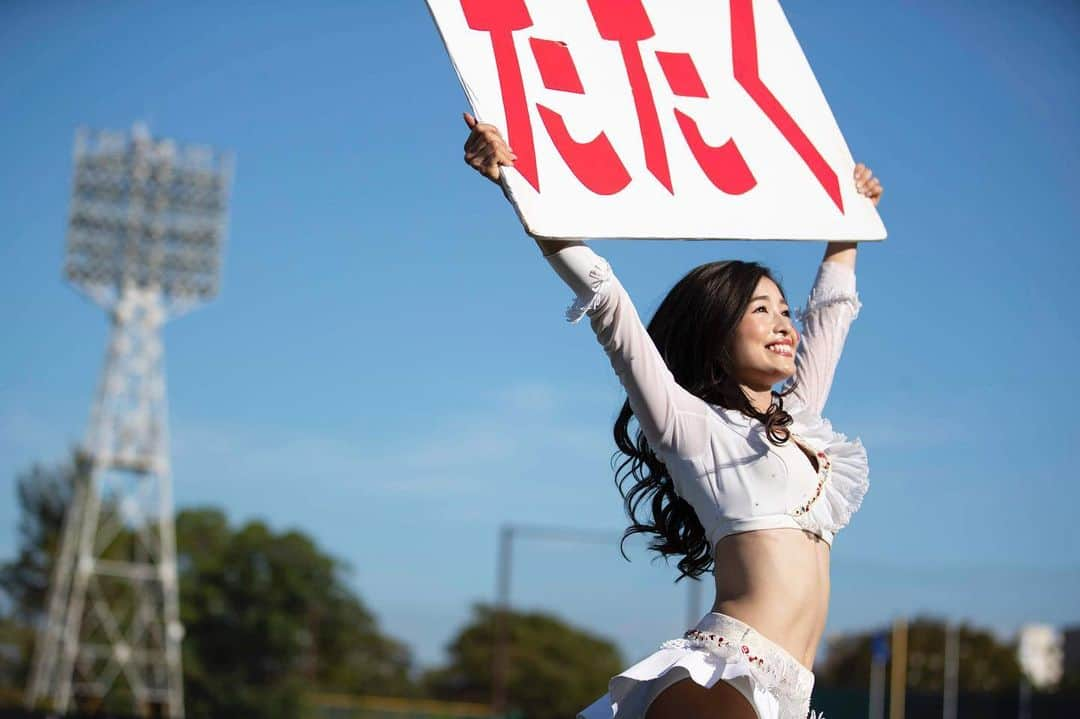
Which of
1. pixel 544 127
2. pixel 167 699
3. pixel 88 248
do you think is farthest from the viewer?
pixel 167 699

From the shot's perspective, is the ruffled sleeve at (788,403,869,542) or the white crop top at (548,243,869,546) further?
the ruffled sleeve at (788,403,869,542)

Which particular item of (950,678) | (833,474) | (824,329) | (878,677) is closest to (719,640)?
(833,474)

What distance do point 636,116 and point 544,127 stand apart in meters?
0.20

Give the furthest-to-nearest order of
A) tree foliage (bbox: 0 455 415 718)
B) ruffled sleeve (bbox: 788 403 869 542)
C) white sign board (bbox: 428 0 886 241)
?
tree foliage (bbox: 0 455 415 718), ruffled sleeve (bbox: 788 403 869 542), white sign board (bbox: 428 0 886 241)

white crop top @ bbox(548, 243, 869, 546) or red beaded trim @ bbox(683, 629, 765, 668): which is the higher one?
white crop top @ bbox(548, 243, 869, 546)

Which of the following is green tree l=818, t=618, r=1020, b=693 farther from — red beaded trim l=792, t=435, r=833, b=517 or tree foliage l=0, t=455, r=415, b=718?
tree foliage l=0, t=455, r=415, b=718

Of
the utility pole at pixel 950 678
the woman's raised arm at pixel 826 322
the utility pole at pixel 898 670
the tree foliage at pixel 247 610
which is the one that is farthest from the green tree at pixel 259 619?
the woman's raised arm at pixel 826 322

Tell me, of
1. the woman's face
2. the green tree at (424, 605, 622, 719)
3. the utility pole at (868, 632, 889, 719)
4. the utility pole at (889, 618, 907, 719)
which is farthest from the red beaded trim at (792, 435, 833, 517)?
the green tree at (424, 605, 622, 719)

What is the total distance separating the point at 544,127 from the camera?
2.55 metres

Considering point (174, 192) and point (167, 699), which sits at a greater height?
point (174, 192)

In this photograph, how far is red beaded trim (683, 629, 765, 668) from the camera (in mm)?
2428

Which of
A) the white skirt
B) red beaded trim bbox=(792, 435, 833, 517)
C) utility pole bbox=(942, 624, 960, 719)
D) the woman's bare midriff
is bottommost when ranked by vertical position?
utility pole bbox=(942, 624, 960, 719)

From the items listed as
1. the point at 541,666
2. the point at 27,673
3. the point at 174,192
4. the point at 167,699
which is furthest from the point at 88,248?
the point at 541,666

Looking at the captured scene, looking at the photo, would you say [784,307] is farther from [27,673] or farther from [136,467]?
[27,673]
